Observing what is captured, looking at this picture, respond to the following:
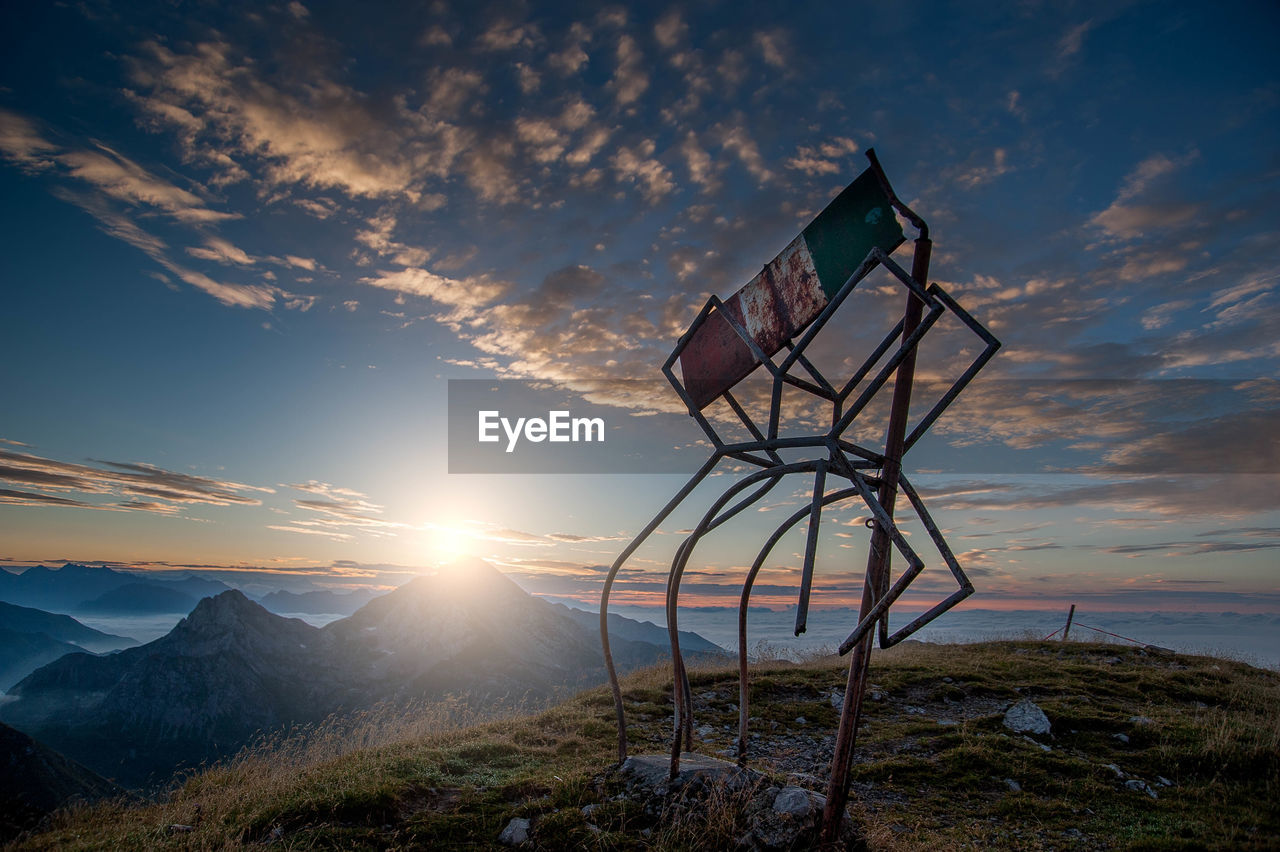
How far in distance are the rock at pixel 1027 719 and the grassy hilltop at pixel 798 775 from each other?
0.17 m

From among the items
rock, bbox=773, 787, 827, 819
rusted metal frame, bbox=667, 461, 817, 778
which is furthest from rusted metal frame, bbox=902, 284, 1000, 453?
rock, bbox=773, 787, 827, 819

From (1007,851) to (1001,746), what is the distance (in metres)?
3.36

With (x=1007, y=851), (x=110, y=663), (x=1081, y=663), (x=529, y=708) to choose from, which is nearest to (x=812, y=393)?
(x=1007, y=851)

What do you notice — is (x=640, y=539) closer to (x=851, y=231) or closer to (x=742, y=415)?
(x=742, y=415)

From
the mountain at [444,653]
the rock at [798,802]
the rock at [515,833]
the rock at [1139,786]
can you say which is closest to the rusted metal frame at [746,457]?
the rock at [798,802]

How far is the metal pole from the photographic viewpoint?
4336 mm

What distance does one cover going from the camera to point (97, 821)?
746 cm

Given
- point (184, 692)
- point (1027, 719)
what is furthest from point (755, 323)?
point (184, 692)

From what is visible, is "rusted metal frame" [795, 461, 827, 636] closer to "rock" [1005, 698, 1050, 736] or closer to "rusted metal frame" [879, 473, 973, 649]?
"rusted metal frame" [879, 473, 973, 649]

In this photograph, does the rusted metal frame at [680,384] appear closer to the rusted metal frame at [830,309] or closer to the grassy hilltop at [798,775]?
the rusted metal frame at [830,309]

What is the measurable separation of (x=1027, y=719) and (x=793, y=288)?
8995 mm

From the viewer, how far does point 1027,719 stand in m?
9.20

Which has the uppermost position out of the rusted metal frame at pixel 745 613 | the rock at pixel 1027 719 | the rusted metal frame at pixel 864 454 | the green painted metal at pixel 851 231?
the green painted metal at pixel 851 231

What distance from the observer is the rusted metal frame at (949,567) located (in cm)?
334
